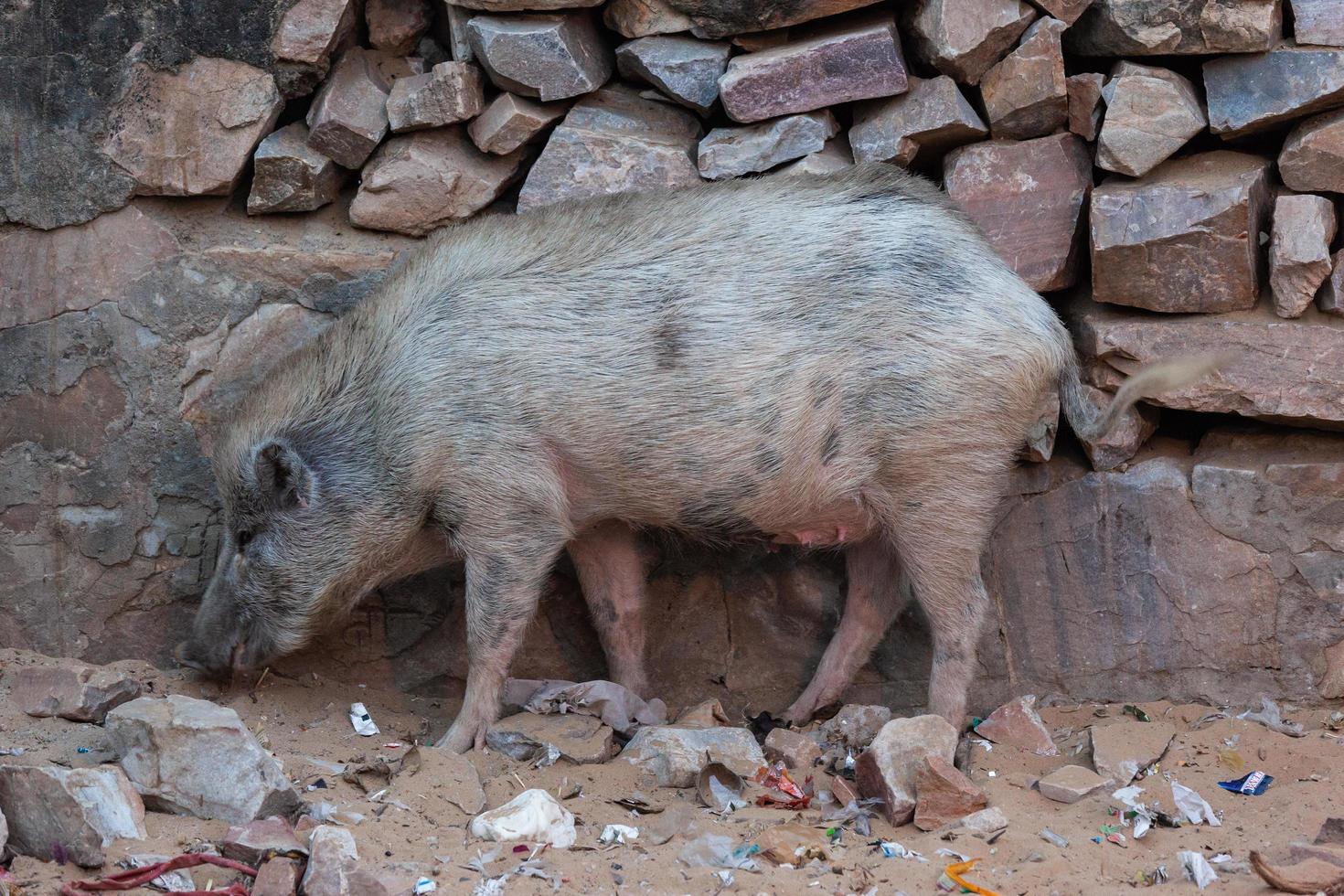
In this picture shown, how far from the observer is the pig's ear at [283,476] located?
419 cm

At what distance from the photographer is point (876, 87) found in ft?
14.1

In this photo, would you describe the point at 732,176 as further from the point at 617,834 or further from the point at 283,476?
the point at 617,834

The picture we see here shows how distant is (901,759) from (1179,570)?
4.19 feet

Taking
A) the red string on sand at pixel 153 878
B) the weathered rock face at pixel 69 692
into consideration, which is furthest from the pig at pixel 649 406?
the red string on sand at pixel 153 878

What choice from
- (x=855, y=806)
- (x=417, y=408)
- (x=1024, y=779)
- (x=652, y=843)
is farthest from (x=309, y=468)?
(x=1024, y=779)

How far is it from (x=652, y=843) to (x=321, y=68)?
270 cm

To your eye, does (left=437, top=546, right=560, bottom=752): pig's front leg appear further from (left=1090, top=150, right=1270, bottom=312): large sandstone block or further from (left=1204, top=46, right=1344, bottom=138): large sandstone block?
(left=1204, top=46, right=1344, bottom=138): large sandstone block

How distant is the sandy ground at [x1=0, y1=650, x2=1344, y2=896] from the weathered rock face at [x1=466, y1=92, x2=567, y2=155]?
6.40 ft

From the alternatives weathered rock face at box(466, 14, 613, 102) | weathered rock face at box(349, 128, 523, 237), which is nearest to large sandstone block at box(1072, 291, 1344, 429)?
weathered rock face at box(466, 14, 613, 102)

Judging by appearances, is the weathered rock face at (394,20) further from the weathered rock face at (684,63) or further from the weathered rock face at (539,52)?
the weathered rock face at (684,63)

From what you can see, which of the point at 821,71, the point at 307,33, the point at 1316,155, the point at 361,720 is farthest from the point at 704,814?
the point at 307,33

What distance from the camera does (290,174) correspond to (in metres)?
4.54

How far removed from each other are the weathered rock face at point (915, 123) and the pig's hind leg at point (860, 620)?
4.26ft

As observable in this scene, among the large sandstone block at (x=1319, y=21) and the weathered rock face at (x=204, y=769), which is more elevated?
the large sandstone block at (x=1319, y=21)
